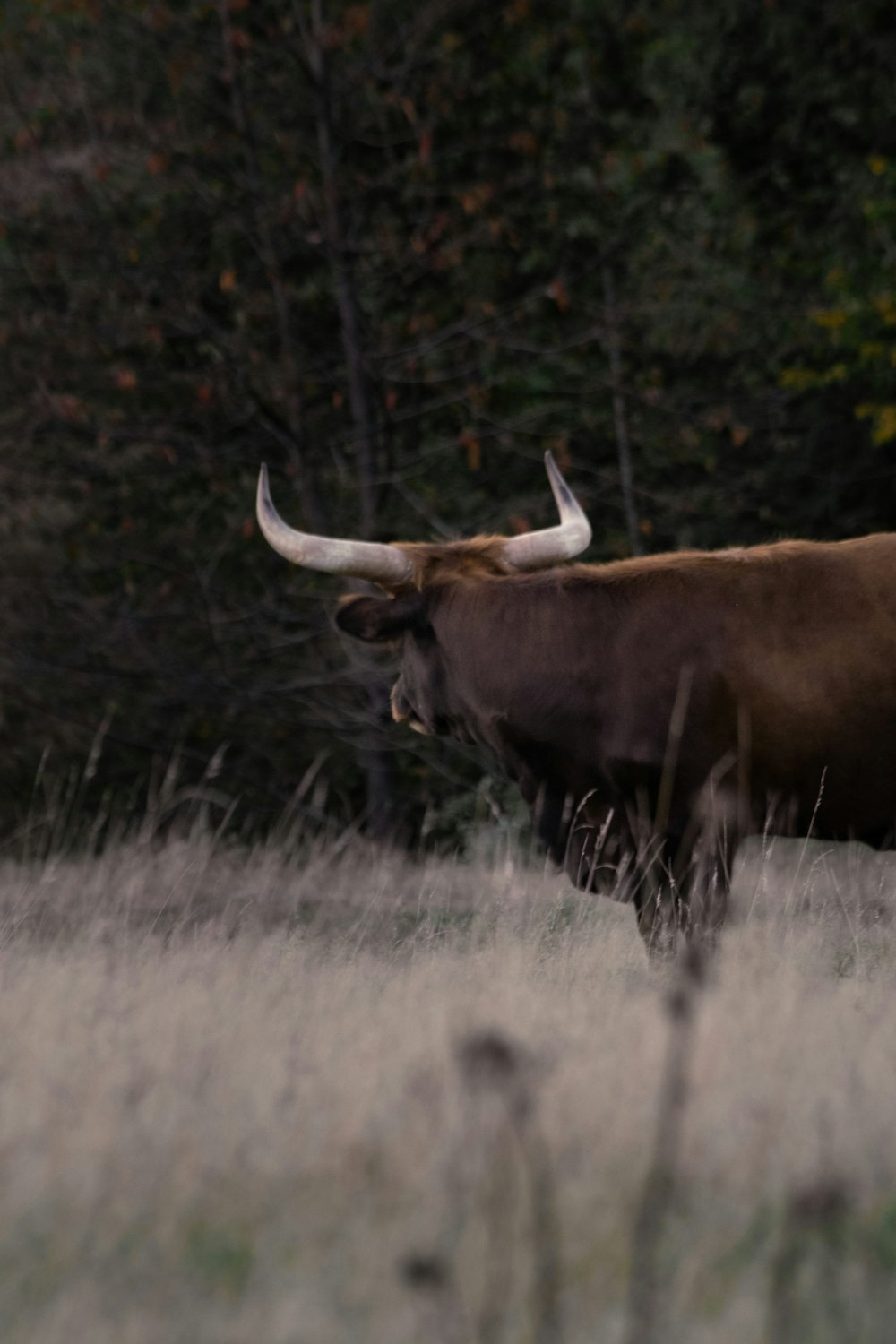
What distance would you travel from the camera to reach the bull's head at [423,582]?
6000mm

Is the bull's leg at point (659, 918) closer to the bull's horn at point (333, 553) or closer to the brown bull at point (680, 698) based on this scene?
the brown bull at point (680, 698)

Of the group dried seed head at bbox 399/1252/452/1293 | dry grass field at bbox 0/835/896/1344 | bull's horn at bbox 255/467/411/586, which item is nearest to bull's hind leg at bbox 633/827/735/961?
dry grass field at bbox 0/835/896/1344

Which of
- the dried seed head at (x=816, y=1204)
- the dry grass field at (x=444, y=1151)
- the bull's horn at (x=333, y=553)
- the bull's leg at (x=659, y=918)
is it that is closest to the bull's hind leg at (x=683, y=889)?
the bull's leg at (x=659, y=918)

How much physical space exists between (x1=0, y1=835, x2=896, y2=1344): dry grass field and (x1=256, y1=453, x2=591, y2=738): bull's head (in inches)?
67.4

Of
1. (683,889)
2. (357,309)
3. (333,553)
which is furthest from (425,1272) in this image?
(357,309)

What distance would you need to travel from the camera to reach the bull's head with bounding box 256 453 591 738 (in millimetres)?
6000

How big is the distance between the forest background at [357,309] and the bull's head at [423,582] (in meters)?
3.60

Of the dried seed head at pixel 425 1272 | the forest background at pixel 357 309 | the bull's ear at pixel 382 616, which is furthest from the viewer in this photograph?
the forest background at pixel 357 309

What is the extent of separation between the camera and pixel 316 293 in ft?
38.7

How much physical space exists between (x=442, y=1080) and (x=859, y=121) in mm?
11262

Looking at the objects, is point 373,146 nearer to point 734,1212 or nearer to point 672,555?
point 672,555

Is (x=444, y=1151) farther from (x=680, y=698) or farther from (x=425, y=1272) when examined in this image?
Result: (x=680, y=698)

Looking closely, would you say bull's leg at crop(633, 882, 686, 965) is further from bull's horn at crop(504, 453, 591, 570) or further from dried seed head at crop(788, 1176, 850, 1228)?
dried seed head at crop(788, 1176, 850, 1228)

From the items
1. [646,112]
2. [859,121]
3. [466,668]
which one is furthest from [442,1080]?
[859,121]
